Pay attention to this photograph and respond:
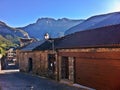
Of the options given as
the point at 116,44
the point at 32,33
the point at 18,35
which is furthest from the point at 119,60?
the point at 32,33

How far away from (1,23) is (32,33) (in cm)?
1104

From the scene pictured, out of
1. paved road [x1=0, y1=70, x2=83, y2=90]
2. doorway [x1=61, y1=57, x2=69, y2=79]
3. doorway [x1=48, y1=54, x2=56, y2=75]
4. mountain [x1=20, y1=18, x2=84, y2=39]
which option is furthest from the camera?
mountain [x1=20, y1=18, x2=84, y2=39]

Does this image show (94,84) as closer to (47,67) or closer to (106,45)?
(106,45)

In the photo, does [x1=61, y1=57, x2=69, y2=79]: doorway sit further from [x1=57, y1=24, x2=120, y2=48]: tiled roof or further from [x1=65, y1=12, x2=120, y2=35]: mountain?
[x1=65, y1=12, x2=120, y2=35]: mountain

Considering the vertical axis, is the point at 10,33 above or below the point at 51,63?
above

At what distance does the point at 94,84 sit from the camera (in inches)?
685

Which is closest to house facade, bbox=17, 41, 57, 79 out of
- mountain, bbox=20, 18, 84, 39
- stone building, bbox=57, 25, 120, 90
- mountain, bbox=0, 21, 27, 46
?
stone building, bbox=57, 25, 120, 90

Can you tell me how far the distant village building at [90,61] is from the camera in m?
15.4

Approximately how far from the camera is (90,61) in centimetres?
1788

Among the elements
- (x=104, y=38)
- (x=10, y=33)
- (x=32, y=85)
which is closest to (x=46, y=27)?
(x=10, y=33)

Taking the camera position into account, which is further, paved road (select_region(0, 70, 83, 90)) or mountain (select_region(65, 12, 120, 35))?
mountain (select_region(65, 12, 120, 35))

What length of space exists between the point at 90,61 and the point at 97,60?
967 mm

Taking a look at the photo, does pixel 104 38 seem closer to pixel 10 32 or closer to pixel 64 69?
pixel 64 69

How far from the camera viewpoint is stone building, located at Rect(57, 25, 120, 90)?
1527 centimetres
